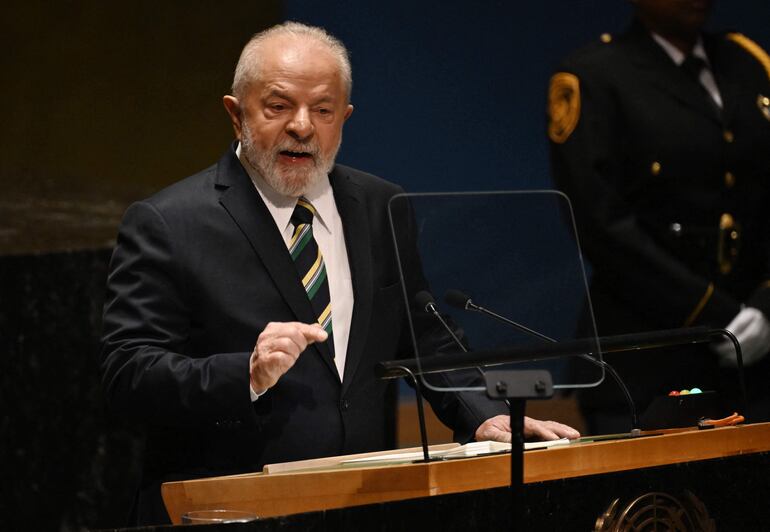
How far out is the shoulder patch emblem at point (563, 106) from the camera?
354 cm

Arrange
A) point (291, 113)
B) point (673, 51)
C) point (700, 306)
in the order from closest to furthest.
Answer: point (291, 113) < point (700, 306) < point (673, 51)

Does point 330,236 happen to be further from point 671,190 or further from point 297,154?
point 671,190

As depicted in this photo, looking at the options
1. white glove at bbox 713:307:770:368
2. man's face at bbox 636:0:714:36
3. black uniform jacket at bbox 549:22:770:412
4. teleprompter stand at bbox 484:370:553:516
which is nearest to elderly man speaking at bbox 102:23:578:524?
teleprompter stand at bbox 484:370:553:516

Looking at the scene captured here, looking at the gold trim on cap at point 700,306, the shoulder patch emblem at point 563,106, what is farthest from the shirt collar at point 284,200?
the gold trim on cap at point 700,306

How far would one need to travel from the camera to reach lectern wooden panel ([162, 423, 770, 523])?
1.75 m

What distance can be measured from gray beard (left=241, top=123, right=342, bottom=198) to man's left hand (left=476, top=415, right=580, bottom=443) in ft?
1.94

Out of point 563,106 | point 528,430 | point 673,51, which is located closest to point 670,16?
point 673,51

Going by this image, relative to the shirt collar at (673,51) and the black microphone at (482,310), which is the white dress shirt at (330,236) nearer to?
the black microphone at (482,310)

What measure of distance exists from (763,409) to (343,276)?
165cm

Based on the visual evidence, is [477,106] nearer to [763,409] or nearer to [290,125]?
[763,409]

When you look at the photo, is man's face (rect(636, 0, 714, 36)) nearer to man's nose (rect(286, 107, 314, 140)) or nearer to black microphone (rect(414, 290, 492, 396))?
man's nose (rect(286, 107, 314, 140))

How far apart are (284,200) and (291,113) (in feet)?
0.57

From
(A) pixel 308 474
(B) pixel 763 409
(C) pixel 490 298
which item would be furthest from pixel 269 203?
(B) pixel 763 409

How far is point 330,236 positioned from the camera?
245 centimetres
